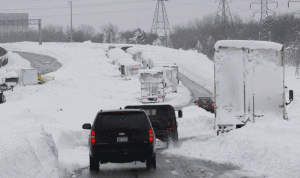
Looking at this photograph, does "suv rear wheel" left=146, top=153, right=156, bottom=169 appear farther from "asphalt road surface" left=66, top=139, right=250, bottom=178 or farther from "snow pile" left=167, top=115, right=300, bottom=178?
"snow pile" left=167, top=115, right=300, bottom=178

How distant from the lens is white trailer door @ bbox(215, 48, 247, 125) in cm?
1551

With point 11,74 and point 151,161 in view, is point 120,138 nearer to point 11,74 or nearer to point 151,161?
point 151,161

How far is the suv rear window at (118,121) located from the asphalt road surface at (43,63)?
76149mm

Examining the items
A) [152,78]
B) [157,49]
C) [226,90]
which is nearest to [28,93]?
[152,78]

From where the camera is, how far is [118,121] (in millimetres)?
10664

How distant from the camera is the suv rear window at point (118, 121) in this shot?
1065 centimetres

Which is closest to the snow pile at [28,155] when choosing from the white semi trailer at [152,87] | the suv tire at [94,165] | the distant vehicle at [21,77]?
the suv tire at [94,165]

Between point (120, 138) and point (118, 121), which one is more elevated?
point (118, 121)

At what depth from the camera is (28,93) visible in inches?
1767

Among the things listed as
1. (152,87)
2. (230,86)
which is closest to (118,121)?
(230,86)

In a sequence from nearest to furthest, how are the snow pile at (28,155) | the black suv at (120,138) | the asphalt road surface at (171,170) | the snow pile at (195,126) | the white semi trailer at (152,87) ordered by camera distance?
the snow pile at (28,155) → the asphalt road surface at (171,170) → the black suv at (120,138) → the snow pile at (195,126) → the white semi trailer at (152,87)

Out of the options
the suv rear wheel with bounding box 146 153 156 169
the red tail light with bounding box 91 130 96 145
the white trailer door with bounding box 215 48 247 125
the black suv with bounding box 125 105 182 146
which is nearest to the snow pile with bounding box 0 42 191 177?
the red tail light with bounding box 91 130 96 145

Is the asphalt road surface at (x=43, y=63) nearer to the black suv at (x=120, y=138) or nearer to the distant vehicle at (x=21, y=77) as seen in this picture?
the distant vehicle at (x=21, y=77)

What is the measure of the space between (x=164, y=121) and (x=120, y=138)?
6504mm
